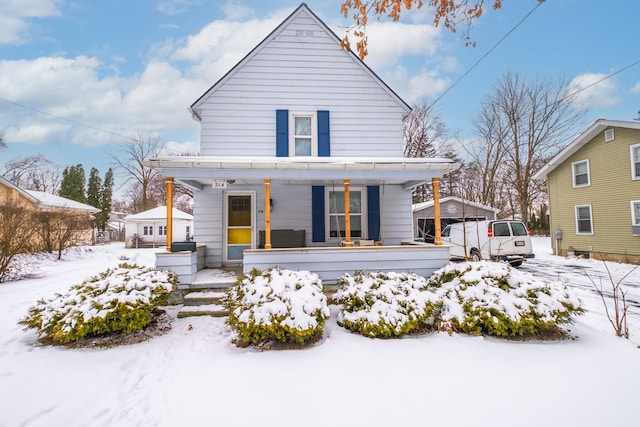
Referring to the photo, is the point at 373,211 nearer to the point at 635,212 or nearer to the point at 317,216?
the point at 317,216

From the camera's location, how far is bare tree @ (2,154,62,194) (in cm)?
3034

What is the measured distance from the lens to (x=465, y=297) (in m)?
4.63

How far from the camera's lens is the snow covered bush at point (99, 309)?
4016 mm

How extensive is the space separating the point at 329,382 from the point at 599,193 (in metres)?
15.2

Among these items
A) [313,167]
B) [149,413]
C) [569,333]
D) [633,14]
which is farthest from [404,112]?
[149,413]

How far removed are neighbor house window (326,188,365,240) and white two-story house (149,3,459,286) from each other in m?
0.03

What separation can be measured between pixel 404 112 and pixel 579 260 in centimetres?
1080

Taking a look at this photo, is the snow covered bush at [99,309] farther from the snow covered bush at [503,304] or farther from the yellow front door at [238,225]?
the snow covered bush at [503,304]

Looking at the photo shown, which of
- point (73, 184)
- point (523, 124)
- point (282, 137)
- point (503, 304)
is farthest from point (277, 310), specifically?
point (73, 184)

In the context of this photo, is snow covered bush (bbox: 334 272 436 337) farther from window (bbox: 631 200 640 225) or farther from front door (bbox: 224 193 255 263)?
window (bbox: 631 200 640 225)

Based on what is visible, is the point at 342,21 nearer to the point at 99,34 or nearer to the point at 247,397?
the point at 247,397

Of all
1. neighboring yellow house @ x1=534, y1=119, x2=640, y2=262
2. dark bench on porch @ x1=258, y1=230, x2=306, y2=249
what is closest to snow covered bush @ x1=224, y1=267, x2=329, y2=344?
dark bench on porch @ x1=258, y1=230, x2=306, y2=249

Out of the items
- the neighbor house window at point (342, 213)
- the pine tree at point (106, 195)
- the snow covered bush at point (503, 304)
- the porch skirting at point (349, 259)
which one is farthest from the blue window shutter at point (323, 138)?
the pine tree at point (106, 195)

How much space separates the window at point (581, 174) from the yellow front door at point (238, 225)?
48.4ft
